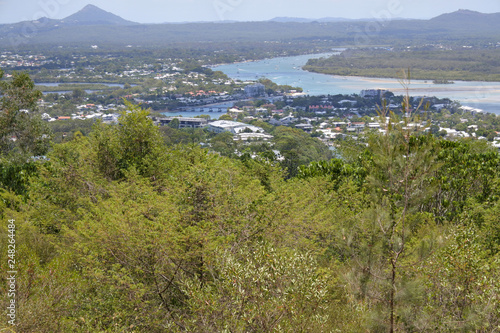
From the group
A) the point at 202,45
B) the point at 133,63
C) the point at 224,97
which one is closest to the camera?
the point at 224,97

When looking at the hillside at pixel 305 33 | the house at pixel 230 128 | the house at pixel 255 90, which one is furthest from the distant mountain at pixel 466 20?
the house at pixel 230 128

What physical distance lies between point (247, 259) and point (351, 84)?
233 feet

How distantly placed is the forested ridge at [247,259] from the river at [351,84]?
1752 cm

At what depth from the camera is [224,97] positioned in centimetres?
6656

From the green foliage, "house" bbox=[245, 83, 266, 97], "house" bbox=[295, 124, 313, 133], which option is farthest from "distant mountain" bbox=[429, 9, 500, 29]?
the green foliage

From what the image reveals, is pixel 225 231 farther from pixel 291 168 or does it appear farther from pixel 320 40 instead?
pixel 320 40

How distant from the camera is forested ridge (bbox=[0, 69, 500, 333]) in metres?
4.75

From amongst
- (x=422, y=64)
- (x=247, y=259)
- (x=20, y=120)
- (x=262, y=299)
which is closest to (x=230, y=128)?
(x=20, y=120)

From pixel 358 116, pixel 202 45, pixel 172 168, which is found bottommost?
pixel 358 116

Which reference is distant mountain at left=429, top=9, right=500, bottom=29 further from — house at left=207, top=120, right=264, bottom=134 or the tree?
the tree

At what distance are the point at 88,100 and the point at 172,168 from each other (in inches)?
2072

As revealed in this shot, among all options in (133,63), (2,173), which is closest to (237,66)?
(133,63)

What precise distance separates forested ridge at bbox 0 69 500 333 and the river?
17.5 metres

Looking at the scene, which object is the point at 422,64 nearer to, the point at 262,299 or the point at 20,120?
the point at 20,120
